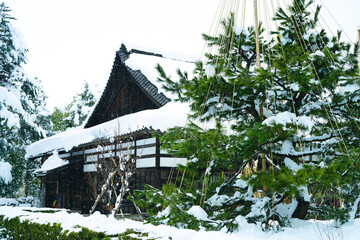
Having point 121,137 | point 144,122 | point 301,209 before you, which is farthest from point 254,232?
point 121,137

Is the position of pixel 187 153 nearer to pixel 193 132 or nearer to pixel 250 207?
pixel 193 132

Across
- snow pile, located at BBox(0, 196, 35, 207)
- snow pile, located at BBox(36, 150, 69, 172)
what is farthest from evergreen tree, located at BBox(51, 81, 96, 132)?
snow pile, located at BBox(36, 150, 69, 172)

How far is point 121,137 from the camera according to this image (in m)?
10.6

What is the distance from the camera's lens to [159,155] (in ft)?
34.1

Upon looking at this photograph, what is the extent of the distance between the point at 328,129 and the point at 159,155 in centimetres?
694

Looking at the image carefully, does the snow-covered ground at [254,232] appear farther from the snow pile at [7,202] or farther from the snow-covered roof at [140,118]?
the snow pile at [7,202]

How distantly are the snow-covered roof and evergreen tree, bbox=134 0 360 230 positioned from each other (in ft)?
11.5

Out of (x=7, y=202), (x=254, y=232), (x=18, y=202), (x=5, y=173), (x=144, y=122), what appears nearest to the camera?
(x=254, y=232)

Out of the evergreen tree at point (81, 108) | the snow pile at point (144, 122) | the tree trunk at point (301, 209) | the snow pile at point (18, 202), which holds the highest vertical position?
the evergreen tree at point (81, 108)

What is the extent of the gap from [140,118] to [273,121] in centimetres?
735

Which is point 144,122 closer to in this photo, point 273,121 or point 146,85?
point 146,85

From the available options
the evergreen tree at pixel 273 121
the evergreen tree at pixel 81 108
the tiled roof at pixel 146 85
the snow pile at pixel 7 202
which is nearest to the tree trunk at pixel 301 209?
the evergreen tree at pixel 273 121

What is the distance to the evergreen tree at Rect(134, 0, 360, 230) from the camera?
3.25 m

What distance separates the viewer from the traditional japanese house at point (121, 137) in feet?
33.5
